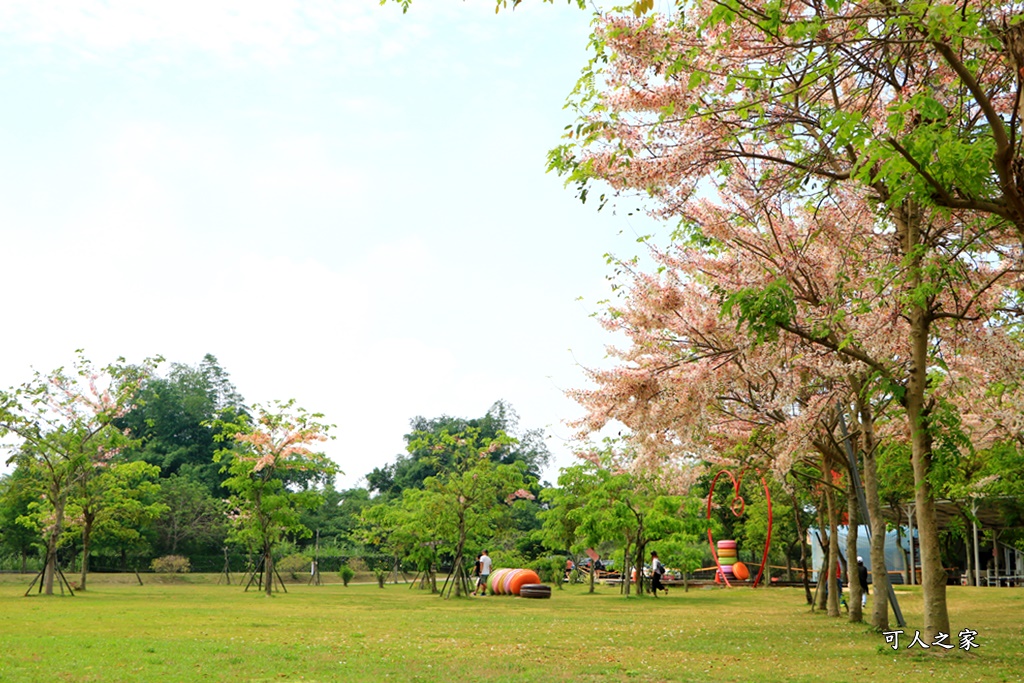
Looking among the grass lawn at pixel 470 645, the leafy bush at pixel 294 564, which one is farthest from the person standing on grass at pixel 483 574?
the leafy bush at pixel 294 564

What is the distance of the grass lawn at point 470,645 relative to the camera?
9.33 metres

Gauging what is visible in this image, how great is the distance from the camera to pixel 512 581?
102ft

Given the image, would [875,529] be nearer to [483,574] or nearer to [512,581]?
[512,581]

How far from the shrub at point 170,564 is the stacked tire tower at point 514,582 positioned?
19051 mm

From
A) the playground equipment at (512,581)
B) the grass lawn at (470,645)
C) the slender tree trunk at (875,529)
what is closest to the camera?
the grass lawn at (470,645)

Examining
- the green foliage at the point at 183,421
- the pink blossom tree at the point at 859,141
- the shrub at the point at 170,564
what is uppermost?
the green foliage at the point at 183,421

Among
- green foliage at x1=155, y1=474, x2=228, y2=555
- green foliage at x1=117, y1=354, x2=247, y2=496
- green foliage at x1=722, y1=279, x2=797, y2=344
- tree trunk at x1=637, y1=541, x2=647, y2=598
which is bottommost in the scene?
tree trunk at x1=637, y1=541, x2=647, y2=598

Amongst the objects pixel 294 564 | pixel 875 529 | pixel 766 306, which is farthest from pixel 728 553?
pixel 766 306

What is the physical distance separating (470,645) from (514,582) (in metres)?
18.9

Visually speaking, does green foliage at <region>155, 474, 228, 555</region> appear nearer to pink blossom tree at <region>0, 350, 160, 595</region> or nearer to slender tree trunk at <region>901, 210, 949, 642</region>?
pink blossom tree at <region>0, 350, 160, 595</region>

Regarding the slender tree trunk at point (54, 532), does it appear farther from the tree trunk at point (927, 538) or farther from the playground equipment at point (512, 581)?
the tree trunk at point (927, 538)

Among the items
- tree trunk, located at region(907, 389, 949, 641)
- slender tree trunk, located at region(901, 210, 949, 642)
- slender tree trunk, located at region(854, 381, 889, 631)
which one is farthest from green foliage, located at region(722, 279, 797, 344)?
slender tree trunk, located at region(854, 381, 889, 631)

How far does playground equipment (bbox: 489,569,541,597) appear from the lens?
102 feet

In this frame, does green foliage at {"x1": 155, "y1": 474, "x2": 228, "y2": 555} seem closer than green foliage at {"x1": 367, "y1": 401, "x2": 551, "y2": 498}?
Yes
